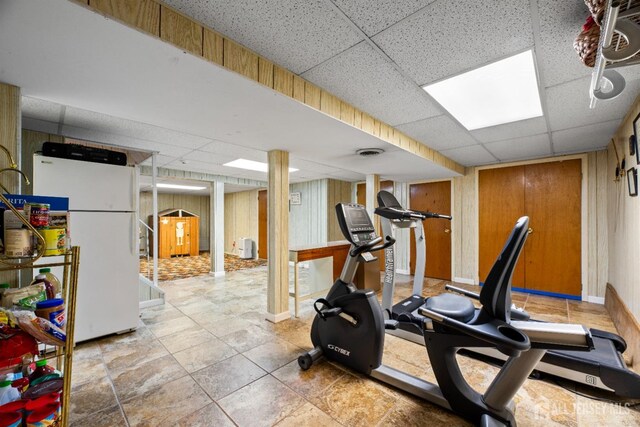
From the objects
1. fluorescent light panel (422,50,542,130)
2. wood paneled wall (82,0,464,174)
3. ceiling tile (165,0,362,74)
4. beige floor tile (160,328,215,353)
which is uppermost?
ceiling tile (165,0,362,74)

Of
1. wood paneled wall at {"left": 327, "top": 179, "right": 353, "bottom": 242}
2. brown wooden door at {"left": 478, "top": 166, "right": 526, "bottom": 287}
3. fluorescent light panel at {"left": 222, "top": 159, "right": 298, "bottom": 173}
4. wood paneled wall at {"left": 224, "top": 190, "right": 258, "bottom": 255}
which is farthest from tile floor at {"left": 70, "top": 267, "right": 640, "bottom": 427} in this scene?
wood paneled wall at {"left": 224, "top": 190, "right": 258, "bottom": 255}

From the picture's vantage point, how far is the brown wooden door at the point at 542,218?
413cm

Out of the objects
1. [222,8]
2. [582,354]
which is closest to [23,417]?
[222,8]

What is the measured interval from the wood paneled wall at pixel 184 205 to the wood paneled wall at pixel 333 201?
20.0ft

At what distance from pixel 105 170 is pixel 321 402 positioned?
2874 millimetres

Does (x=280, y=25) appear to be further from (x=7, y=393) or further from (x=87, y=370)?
(x=87, y=370)

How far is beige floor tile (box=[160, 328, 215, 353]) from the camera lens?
256 cm

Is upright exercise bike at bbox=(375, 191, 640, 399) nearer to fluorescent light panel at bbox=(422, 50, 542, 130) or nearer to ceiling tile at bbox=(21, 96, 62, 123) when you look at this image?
fluorescent light panel at bbox=(422, 50, 542, 130)

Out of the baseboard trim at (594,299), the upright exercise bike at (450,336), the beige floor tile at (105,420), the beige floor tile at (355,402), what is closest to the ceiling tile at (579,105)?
the upright exercise bike at (450,336)

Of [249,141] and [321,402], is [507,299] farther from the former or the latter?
[249,141]

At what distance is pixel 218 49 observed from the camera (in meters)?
1.49

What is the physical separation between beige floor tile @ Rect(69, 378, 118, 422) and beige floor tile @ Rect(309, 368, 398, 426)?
1.37m

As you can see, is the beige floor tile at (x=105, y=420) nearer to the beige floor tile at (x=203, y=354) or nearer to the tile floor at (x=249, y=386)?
the tile floor at (x=249, y=386)

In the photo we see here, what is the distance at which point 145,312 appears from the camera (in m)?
3.51
